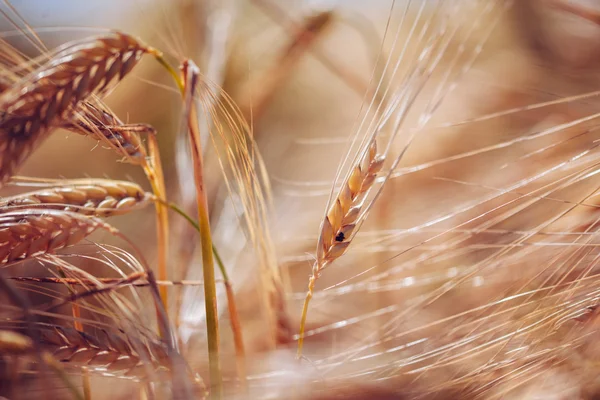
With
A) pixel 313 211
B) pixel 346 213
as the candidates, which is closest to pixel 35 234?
pixel 346 213

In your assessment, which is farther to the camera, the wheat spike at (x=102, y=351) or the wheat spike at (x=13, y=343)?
the wheat spike at (x=102, y=351)

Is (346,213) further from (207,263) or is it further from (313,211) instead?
(313,211)

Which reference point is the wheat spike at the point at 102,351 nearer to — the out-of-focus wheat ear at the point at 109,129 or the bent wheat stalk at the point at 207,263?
the bent wheat stalk at the point at 207,263

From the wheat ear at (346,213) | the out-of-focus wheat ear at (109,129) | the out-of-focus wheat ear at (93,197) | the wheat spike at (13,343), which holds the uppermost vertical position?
the out-of-focus wheat ear at (109,129)

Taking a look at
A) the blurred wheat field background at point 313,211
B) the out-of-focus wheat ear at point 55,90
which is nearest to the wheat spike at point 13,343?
the blurred wheat field background at point 313,211

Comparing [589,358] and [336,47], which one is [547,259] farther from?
[336,47]

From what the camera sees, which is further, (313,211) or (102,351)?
(313,211)

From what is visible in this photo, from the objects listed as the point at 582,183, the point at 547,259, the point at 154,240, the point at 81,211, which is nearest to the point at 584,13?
the point at 582,183

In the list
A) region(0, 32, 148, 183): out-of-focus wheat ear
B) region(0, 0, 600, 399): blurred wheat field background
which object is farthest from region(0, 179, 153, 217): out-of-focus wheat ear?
region(0, 32, 148, 183): out-of-focus wheat ear
